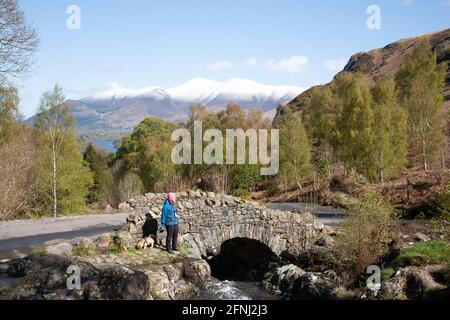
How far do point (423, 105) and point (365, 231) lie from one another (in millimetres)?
32709

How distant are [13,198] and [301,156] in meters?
29.3

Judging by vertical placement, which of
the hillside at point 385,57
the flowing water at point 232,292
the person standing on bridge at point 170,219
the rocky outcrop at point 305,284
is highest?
the hillside at point 385,57

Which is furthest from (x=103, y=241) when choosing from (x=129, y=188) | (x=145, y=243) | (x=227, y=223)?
(x=129, y=188)

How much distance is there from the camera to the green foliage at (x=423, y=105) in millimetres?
40562

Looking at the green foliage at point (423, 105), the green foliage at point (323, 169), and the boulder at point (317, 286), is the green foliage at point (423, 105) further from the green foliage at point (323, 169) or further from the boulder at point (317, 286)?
the boulder at point (317, 286)

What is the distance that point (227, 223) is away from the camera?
61.8 ft

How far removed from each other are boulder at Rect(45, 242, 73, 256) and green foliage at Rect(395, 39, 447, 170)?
32307mm

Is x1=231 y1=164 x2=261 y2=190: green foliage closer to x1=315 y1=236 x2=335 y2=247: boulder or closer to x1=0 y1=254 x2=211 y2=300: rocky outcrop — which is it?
x1=315 y1=236 x2=335 y2=247: boulder

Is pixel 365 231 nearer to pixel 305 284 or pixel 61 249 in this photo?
pixel 305 284

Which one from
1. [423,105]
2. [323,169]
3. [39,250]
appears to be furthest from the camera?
[323,169]

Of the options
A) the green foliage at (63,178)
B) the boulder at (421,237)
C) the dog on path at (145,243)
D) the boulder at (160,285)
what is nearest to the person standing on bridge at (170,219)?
the dog on path at (145,243)

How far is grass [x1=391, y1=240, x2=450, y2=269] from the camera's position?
45.7ft

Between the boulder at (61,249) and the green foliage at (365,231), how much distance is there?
899 cm

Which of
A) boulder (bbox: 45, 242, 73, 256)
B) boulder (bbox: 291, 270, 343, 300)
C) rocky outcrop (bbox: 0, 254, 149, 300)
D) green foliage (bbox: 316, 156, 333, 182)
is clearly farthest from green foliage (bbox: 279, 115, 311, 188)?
rocky outcrop (bbox: 0, 254, 149, 300)
